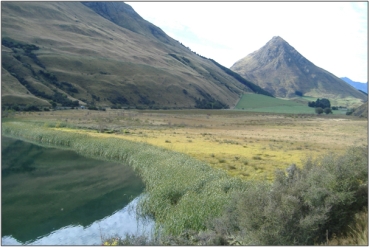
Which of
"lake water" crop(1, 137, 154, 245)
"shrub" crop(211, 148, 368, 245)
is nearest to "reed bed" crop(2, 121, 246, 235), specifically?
"lake water" crop(1, 137, 154, 245)

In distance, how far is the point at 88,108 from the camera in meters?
140

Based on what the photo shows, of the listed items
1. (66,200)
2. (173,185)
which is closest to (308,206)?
(173,185)

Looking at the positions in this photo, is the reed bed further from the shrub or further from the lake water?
the shrub

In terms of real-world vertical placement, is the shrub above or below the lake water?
above

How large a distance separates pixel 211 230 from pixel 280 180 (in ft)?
13.1

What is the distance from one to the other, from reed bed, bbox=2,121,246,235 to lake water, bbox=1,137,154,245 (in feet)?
4.40

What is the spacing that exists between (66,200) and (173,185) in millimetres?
10132

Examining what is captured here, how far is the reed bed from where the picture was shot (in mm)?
19547

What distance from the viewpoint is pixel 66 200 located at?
29625 millimetres

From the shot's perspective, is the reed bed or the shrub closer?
the shrub

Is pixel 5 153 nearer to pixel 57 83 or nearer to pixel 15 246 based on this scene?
pixel 15 246

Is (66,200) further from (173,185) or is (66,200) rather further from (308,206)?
(308,206)

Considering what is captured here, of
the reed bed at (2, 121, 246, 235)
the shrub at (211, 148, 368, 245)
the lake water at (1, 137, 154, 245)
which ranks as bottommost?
the lake water at (1, 137, 154, 245)

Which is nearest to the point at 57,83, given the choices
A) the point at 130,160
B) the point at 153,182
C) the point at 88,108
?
the point at 88,108
